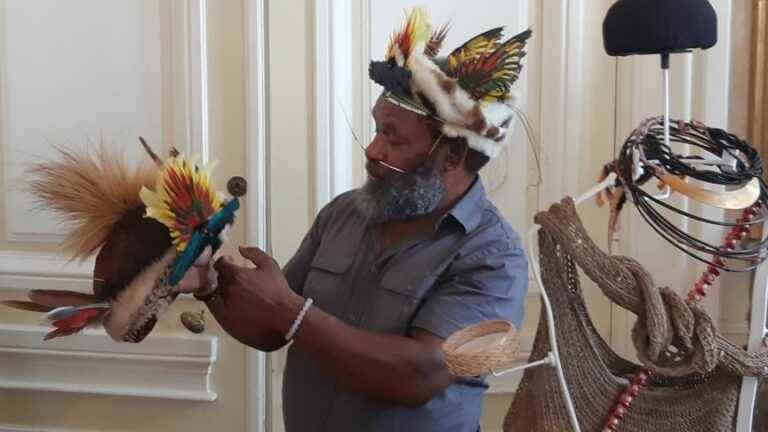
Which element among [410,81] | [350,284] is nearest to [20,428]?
[350,284]

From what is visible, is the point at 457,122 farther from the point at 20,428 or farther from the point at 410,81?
the point at 20,428

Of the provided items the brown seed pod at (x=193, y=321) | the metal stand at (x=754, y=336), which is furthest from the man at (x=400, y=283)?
the brown seed pod at (x=193, y=321)

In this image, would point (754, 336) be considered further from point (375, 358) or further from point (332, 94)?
point (332, 94)

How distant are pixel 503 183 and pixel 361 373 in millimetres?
846

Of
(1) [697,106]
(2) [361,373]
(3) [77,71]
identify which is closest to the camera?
(2) [361,373]

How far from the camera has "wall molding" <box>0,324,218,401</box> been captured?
2.05 metres

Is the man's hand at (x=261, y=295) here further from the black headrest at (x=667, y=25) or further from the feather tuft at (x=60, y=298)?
the black headrest at (x=667, y=25)

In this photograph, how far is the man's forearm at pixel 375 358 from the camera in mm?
1193

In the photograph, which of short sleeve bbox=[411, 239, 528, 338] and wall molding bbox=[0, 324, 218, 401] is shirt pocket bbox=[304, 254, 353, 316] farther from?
wall molding bbox=[0, 324, 218, 401]

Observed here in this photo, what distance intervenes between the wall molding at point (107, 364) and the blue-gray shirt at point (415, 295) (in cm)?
68

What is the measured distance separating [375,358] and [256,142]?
897 millimetres

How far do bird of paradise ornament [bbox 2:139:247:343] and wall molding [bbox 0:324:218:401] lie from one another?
843 millimetres

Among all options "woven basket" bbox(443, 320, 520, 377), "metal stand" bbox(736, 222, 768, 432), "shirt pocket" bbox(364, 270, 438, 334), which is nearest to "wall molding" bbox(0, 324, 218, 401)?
"shirt pocket" bbox(364, 270, 438, 334)

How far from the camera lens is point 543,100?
1909mm
